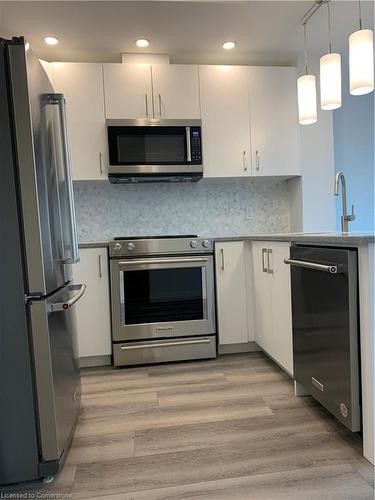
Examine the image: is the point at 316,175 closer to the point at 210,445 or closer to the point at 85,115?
the point at 85,115

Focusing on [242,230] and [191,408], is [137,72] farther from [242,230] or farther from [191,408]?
[191,408]

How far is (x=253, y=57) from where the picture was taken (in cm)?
288

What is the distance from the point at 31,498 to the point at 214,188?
8.32 feet

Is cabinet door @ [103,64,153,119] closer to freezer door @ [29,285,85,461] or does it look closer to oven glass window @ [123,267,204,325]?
oven glass window @ [123,267,204,325]

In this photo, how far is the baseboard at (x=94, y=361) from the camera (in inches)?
101

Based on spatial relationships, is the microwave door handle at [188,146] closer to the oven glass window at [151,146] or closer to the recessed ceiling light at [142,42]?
the oven glass window at [151,146]

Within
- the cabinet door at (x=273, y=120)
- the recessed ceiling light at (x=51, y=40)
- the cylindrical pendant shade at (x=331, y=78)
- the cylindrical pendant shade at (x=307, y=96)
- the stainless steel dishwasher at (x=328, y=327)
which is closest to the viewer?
the stainless steel dishwasher at (x=328, y=327)

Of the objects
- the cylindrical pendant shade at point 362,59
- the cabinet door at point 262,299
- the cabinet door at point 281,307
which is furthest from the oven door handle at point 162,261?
the cylindrical pendant shade at point 362,59

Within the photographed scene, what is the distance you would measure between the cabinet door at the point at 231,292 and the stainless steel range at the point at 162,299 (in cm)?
7

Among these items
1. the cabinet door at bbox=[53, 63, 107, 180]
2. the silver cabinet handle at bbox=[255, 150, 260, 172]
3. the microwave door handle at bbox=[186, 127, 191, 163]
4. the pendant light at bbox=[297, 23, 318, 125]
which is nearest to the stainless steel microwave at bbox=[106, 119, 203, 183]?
the microwave door handle at bbox=[186, 127, 191, 163]

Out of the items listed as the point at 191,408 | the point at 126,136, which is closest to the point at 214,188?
the point at 126,136

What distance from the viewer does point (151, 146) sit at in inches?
104

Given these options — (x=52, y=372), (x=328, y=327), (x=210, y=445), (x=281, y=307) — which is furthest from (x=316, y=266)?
(x=52, y=372)

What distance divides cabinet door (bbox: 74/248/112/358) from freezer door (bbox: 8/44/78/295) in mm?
910
